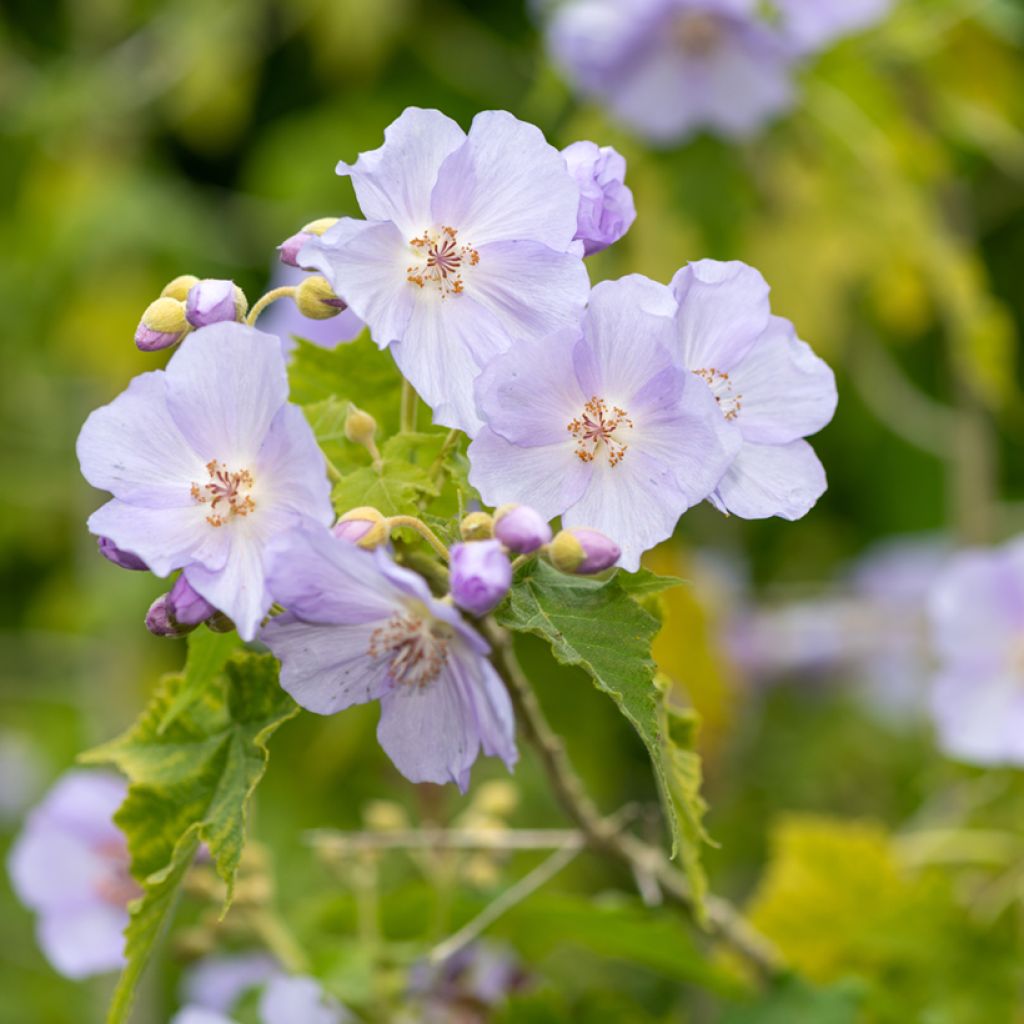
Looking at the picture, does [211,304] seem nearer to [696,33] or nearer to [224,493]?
[224,493]

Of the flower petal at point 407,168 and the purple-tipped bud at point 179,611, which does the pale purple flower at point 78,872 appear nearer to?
the purple-tipped bud at point 179,611

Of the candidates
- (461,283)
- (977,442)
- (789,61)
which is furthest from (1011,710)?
(461,283)

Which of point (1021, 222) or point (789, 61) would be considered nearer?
point (789, 61)

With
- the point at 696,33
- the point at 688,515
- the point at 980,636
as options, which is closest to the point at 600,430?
the point at 980,636

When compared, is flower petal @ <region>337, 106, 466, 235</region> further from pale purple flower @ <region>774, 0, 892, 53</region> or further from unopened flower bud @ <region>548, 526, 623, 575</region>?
pale purple flower @ <region>774, 0, 892, 53</region>

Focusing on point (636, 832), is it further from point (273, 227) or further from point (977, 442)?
point (273, 227)

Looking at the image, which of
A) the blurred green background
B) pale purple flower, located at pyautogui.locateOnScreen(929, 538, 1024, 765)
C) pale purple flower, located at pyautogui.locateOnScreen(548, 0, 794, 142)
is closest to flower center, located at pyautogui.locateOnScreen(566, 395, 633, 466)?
the blurred green background
